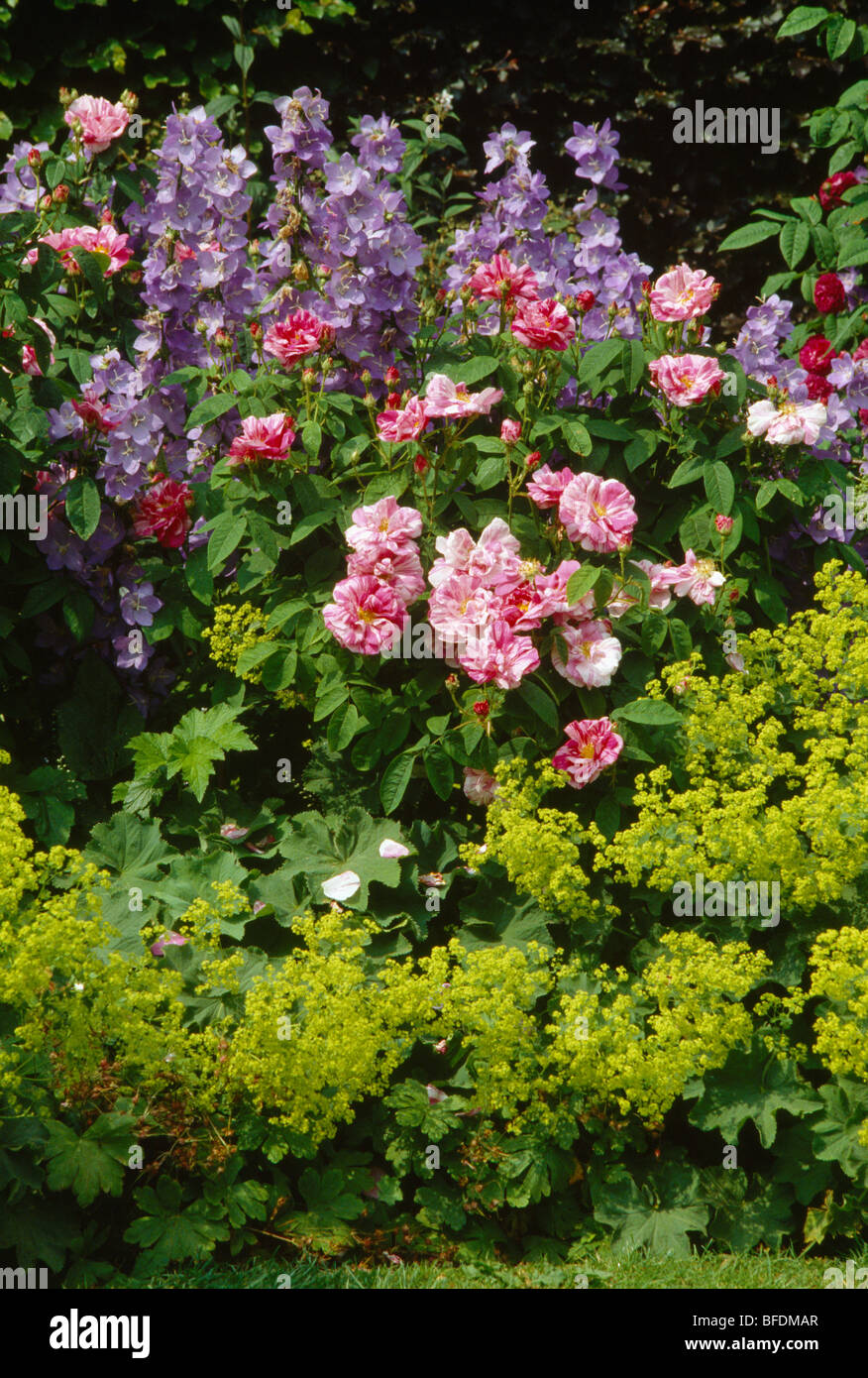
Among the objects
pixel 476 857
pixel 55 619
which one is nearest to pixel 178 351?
pixel 55 619

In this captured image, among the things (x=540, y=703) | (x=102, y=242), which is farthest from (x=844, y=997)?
(x=102, y=242)

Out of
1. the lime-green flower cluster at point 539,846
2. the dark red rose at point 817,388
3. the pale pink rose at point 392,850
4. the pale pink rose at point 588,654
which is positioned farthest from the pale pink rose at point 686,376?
the pale pink rose at point 392,850

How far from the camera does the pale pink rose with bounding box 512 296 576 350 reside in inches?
127

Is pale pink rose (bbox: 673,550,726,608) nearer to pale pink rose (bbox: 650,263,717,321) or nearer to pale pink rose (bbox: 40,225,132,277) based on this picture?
pale pink rose (bbox: 650,263,717,321)

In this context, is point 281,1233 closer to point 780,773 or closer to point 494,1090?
point 494,1090

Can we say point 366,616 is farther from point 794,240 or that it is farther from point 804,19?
point 804,19

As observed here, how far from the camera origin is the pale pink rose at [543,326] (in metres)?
3.22

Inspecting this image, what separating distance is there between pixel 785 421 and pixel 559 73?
158 inches

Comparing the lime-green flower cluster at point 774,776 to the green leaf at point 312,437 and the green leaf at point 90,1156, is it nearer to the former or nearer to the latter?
the green leaf at point 312,437

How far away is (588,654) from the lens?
10.6 ft

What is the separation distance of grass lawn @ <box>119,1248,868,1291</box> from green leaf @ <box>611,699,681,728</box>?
119 cm

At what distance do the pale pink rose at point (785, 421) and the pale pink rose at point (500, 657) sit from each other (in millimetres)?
912

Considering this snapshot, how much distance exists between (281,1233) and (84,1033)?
64 cm

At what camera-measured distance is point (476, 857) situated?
10.00 ft
